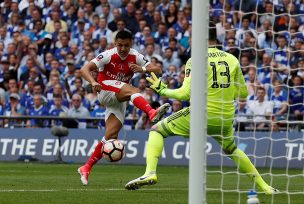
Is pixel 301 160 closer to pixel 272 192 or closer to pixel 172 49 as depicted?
pixel 172 49

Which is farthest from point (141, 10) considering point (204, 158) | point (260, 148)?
point (204, 158)

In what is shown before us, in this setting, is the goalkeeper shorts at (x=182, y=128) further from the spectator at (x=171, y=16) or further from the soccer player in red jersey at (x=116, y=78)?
the spectator at (x=171, y=16)

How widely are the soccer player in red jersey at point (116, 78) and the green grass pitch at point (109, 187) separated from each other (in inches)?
36.4

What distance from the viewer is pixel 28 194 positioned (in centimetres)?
Answer: 1246

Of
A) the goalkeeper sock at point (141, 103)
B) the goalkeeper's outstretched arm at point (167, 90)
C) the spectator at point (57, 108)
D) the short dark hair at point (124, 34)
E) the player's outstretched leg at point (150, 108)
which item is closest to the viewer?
the goalkeeper's outstretched arm at point (167, 90)

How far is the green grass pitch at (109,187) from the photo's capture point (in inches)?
463

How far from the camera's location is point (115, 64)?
15.2 m

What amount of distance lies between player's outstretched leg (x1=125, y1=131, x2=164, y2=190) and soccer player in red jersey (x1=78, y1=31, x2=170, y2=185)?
165cm

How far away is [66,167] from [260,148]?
15.2ft

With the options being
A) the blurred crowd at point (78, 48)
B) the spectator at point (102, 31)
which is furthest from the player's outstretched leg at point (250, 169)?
the spectator at point (102, 31)

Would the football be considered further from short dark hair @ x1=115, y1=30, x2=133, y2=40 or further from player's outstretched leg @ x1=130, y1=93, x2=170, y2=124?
short dark hair @ x1=115, y1=30, x2=133, y2=40

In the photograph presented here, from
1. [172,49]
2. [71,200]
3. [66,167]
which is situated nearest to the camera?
[71,200]

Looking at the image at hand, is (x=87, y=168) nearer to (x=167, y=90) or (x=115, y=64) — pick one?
(x=115, y=64)

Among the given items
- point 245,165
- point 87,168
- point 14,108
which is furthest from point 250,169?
point 14,108
